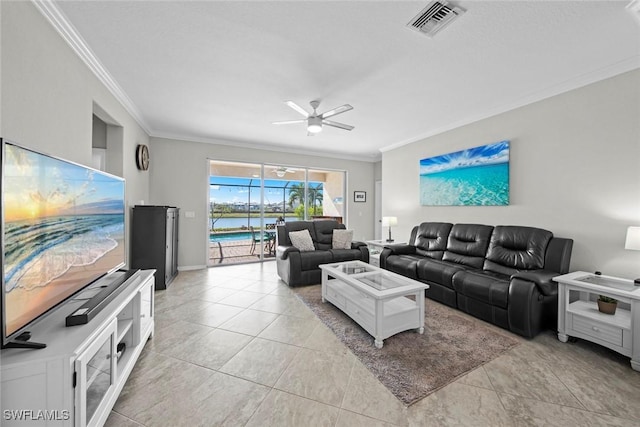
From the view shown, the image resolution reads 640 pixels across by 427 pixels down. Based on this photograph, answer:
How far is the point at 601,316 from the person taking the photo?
210 centimetres

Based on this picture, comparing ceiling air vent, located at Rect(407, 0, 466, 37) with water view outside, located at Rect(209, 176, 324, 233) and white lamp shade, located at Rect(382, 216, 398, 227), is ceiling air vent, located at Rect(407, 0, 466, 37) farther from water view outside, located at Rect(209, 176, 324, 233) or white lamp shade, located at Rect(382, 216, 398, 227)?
water view outside, located at Rect(209, 176, 324, 233)

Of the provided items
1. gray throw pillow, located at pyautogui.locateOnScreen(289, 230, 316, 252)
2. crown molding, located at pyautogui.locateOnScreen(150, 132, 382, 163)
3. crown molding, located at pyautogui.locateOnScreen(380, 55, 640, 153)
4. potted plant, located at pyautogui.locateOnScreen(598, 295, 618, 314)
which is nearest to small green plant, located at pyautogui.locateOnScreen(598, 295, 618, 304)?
potted plant, located at pyautogui.locateOnScreen(598, 295, 618, 314)

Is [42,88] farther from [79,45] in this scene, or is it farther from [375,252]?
[375,252]

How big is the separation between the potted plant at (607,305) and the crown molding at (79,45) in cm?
484

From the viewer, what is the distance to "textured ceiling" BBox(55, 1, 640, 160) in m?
1.81

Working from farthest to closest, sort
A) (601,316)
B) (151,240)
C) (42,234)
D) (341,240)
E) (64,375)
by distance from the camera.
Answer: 1. (341,240)
2. (151,240)
3. (601,316)
4. (42,234)
5. (64,375)

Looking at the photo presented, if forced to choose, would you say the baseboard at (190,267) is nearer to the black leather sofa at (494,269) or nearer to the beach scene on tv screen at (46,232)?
the beach scene on tv screen at (46,232)

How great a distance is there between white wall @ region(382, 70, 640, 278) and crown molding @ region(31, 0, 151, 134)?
474 cm

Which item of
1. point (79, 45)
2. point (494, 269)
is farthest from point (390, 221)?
point (79, 45)

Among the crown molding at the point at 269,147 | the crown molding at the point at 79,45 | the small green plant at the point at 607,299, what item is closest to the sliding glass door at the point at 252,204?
the crown molding at the point at 269,147

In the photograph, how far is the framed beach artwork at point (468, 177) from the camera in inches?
136

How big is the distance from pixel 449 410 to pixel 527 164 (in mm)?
3132

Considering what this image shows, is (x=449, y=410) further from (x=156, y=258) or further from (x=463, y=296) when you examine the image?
(x=156, y=258)

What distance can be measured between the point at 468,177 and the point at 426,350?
2809 millimetres
